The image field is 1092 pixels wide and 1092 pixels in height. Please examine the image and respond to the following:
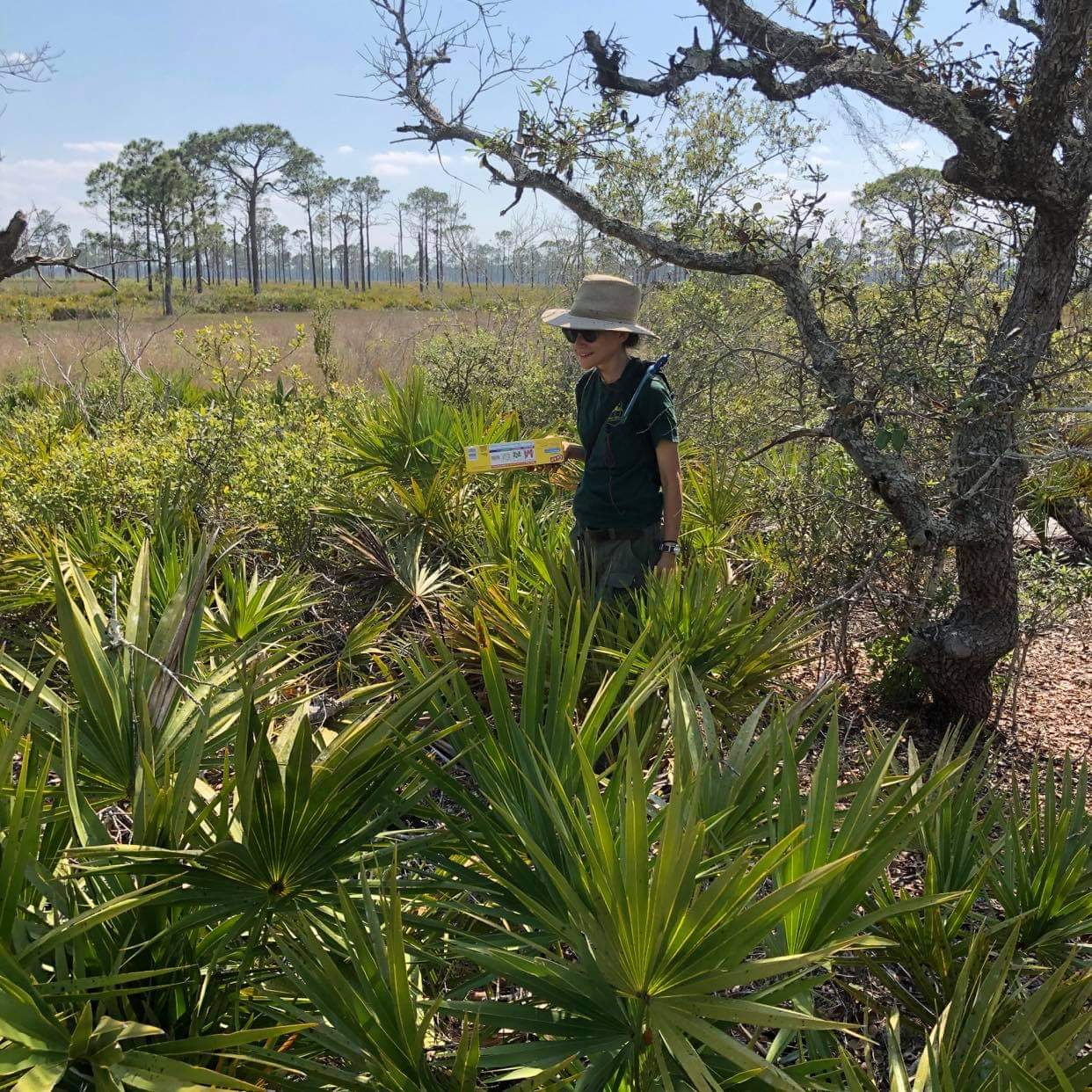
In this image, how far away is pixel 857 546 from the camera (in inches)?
167

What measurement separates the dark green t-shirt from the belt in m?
0.03

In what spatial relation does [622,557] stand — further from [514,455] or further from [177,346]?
[177,346]

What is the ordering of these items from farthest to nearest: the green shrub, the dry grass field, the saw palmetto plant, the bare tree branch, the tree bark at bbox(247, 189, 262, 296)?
the tree bark at bbox(247, 189, 262, 296) → the dry grass field → the green shrub → the bare tree branch → the saw palmetto plant

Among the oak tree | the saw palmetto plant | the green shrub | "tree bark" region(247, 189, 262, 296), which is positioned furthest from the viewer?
"tree bark" region(247, 189, 262, 296)

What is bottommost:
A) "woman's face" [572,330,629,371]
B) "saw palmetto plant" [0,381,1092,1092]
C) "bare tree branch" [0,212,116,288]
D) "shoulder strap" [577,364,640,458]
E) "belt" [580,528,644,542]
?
"saw palmetto plant" [0,381,1092,1092]

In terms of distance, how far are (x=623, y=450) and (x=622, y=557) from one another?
474 millimetres

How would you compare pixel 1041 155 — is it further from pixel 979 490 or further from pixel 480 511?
pixel 480 511

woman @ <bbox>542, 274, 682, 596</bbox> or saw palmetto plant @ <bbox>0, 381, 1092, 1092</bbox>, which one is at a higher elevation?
woman @ <bbox>542, 274, 682, 596</bbox>

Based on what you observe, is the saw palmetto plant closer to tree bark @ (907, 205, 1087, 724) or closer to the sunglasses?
the sunglasses

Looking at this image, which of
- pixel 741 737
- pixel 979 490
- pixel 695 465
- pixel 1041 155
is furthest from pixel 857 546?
pixel 741 737

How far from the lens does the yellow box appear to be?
3594 millimetres

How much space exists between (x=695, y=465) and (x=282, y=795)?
4.17m

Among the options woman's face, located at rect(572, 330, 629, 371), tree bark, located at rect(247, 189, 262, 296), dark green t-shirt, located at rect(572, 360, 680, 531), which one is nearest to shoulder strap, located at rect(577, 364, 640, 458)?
dark green t-shirt, located at rect(572, 360, 680, 531)

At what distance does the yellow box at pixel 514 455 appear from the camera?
11.8 ft
